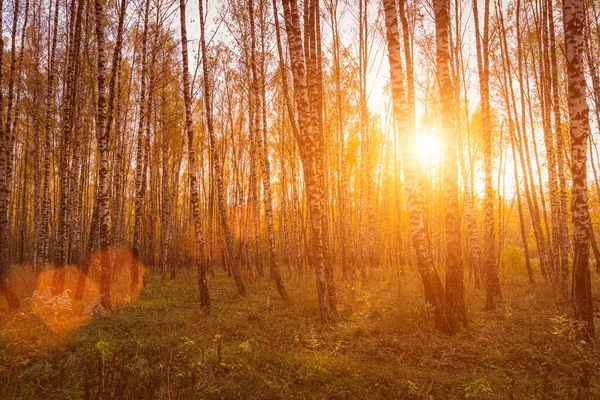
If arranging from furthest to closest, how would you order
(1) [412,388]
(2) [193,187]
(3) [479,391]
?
(2) [193,187], (1) [412,388], (3) [479,391]

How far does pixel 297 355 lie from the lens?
5.48 meters

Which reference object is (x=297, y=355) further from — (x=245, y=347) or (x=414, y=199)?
(x=414, y=199)

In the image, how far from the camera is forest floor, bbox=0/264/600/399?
4203mm

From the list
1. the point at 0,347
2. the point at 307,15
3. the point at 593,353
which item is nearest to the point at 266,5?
the point at 307,15

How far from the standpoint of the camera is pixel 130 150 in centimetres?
2383

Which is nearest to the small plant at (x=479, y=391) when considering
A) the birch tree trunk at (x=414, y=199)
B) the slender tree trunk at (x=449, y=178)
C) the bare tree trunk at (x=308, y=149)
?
the birch tree trunk at (x=414, y=199)

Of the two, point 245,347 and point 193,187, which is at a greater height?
point 193,187

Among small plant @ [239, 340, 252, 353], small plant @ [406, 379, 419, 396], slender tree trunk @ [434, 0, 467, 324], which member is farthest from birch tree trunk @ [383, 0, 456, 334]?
small plant @ [239, 340, 252, 353]

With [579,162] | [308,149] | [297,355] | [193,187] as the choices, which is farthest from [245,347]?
[579,162]

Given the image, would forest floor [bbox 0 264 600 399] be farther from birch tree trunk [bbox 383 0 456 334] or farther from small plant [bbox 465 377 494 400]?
birch tree trunk [bbox 383 0 456 334]

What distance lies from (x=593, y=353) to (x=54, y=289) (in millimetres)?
13304

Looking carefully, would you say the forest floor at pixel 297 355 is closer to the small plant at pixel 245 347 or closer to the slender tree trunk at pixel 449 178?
the small plant at pixel 245 347

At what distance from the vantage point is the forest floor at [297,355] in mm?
4203

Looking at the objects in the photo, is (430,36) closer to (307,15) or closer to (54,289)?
(307,15)
